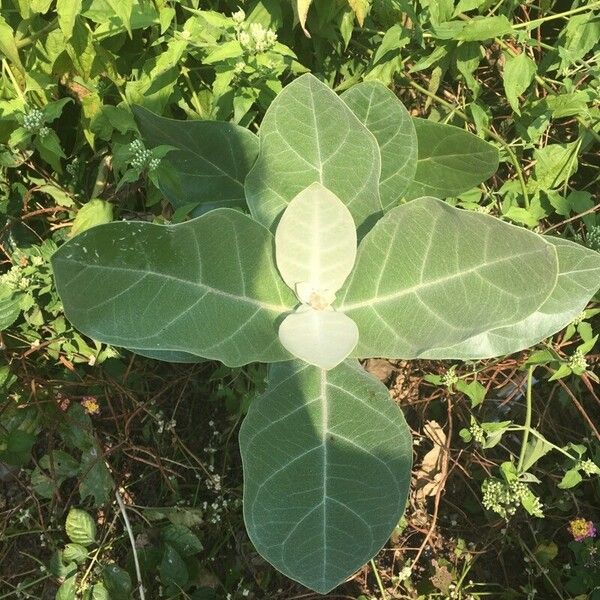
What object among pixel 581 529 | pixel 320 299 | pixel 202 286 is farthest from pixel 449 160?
pixel 581 529

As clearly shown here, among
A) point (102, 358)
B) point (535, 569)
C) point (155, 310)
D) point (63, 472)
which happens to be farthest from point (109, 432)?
point (535, 569)

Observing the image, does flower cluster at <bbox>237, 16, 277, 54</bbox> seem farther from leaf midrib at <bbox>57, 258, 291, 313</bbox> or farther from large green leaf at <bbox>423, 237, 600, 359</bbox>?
large green leaf at <bbox>423, 237, 600, 359</bbox>

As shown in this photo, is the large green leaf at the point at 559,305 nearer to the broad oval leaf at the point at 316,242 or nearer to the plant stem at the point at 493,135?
the broad oval leaf at the point at 316,242

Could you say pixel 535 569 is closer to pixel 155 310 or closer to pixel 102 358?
pixel 102 358

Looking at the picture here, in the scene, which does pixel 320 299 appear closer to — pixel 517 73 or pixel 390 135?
pixel 390 135

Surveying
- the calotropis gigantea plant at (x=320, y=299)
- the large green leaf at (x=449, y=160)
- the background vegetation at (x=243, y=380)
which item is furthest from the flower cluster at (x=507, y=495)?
the large green leaf at (x=449, y=160)

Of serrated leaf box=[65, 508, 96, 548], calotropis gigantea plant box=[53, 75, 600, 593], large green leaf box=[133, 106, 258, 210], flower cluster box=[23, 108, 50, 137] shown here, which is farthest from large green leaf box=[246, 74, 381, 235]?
serrated leaf box=[65, 508, 96, 548]

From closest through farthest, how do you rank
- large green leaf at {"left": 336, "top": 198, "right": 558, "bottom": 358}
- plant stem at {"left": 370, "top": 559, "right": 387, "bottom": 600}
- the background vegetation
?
large green leaf at {"left": 336, "top": 198, "right": 558, "bottom": 358}
the background vegetation
plant stem at {"left": 370, "top": 559, "right": 387, "bottom": 600}
